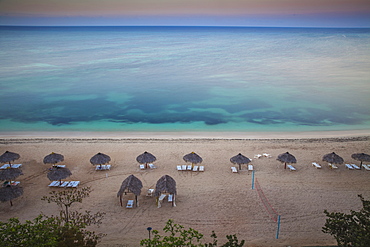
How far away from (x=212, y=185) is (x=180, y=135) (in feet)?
33.7

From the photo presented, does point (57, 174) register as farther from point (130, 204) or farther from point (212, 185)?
point (212, 185)

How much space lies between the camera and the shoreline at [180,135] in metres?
24.9

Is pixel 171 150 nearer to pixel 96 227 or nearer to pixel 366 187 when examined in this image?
pixel 96 227

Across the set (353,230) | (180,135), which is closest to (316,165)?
(353,230)

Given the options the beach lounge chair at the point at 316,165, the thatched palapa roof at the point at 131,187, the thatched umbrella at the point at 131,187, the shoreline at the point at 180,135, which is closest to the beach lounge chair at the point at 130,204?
the thatched umbrella at the point at 131,187

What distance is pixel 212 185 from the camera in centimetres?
1588

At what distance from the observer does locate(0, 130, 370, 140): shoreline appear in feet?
81.8

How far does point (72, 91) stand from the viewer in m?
42.0

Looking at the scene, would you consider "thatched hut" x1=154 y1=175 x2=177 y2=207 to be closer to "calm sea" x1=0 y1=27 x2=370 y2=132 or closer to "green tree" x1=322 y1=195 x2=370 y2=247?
"green tree" x1=322 y1=195 x2=370 y2=247

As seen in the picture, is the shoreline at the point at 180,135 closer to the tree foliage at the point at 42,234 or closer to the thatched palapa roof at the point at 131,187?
the thatched palapa roof at the point at 131,187

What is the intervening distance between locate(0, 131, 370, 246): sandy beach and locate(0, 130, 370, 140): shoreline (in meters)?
0.61

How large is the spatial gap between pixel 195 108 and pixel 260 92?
12840mm

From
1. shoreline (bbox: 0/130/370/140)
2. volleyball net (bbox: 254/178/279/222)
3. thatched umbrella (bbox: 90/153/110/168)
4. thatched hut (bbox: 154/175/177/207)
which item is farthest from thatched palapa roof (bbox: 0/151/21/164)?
volleyball net (bbox: 254/178/279/222)

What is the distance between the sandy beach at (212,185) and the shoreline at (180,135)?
2.01ft
